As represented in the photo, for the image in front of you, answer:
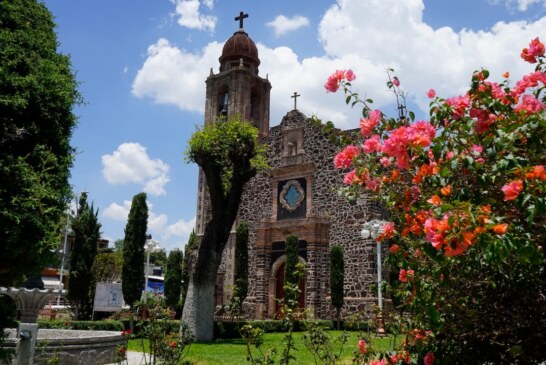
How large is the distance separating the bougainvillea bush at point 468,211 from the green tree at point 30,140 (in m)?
3.20

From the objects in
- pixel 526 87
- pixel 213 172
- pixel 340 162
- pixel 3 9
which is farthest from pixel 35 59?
pixel 213 172

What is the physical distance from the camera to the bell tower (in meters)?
27.5

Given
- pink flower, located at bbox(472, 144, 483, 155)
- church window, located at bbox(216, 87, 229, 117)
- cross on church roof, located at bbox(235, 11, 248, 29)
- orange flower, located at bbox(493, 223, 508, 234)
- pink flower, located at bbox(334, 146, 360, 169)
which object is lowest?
orange flower, located at bbox(493, 223, 508, 234)

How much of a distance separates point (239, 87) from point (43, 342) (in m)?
21.7

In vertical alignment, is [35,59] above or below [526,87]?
above

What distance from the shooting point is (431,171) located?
108 inches

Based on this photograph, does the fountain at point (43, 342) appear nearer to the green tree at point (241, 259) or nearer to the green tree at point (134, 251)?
the green tree at point (134, 251)

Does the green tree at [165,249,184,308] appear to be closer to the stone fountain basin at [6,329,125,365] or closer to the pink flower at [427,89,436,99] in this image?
the stone fountain basin at [6,329,125,365]

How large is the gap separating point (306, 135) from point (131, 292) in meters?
11.4

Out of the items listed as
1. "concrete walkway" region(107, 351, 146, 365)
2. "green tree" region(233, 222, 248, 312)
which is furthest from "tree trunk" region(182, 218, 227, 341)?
"green tree" region(233, 222, 248, 312)

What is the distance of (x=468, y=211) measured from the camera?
218 cm

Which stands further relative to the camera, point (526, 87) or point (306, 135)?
point (306, 135)

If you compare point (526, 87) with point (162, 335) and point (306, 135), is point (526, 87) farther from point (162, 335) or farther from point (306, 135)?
point (306, 135)

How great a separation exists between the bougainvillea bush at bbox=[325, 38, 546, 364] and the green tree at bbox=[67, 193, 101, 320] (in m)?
18.5
